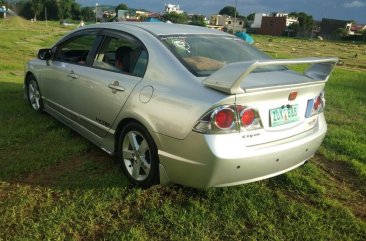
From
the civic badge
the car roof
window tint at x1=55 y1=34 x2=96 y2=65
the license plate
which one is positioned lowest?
the license plate

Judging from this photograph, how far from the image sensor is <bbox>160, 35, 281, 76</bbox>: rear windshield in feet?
11.1

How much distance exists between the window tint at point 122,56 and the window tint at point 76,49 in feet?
0.97

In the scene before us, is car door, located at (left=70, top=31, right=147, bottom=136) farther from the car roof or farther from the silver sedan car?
the car roof

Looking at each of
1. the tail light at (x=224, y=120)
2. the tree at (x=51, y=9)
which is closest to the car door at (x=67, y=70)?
the tail light at (x=224, y=120)

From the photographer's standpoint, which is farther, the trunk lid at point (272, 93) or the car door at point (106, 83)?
the car door at point (106, 83)

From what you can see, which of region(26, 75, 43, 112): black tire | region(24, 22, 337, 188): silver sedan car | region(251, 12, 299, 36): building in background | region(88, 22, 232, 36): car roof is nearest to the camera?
region(24, 22, 337, 188): silver sedan car

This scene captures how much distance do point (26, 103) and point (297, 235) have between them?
5.05 meters

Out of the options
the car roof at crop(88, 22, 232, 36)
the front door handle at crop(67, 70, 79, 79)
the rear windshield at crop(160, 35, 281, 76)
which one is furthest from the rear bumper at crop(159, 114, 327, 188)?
the front door handle at crop(67, 70, 79, 79)

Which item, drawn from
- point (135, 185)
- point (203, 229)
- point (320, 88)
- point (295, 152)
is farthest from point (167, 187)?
point (320, 88)

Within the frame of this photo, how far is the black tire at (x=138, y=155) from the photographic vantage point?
3.38 m

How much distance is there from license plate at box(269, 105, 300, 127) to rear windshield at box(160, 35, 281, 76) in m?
0.52

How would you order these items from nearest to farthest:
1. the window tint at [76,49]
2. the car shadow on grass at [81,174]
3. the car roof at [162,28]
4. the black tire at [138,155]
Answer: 1. the black tire at [138,155]
2. the car shadow on grass at [81,174]
3. the car roof at [162,28]
4. the window tint at [76,49]

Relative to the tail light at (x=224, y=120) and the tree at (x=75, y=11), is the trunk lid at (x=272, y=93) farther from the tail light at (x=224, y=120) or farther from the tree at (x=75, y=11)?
the tree at (x=75, y=11)

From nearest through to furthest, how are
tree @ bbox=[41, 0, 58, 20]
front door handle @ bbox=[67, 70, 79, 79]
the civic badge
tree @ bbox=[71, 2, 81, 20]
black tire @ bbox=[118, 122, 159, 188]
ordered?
the civic badge → black tire @ bbox=[118, 122, 159, 188] → front door handle @ bbox=[67, 70, 79, 79] → tree @ bbox=[41, 0, 58, 20] → tree @ bbox=[71, 2, 81, 20]
